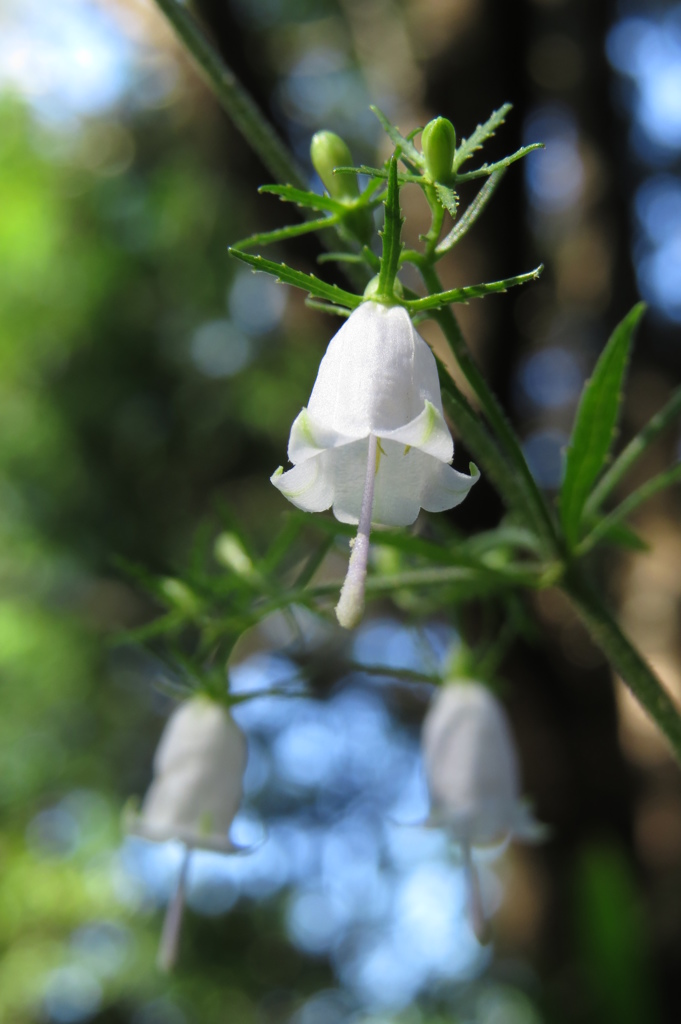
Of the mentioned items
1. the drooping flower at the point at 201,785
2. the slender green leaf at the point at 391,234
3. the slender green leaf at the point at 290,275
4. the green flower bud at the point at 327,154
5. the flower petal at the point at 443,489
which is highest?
the green flower bud at the point at 327,154

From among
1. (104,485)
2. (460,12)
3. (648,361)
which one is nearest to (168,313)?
(104,485)

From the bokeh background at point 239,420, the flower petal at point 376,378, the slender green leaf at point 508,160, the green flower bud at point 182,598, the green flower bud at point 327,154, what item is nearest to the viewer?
the slender green leaf at point 508,160

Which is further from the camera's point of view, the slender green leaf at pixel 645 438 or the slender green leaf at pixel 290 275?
the slender green leaf at pixel 645 438

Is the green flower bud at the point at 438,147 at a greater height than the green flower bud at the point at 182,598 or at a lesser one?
greater

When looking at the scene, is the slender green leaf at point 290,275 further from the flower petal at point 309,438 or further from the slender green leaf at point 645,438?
the slender green leaf at point 645,438

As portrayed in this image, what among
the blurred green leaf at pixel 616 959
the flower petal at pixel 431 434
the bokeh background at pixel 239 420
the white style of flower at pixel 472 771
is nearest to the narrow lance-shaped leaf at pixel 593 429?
the flower petal at pixel 431 434

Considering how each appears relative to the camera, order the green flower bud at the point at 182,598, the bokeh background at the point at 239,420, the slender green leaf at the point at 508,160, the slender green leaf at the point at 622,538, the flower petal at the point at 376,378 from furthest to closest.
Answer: the bokeh background at the point at 239,420, the green flower bud at the point at 182,598, the slender green leaf at the point at 622,538, the flower petal at the point at 376,378, the slender green leaf at the point at 508,160

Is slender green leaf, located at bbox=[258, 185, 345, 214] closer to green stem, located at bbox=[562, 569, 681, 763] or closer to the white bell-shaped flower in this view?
green stem, located at bbox=[562, 569, 681, 763]
